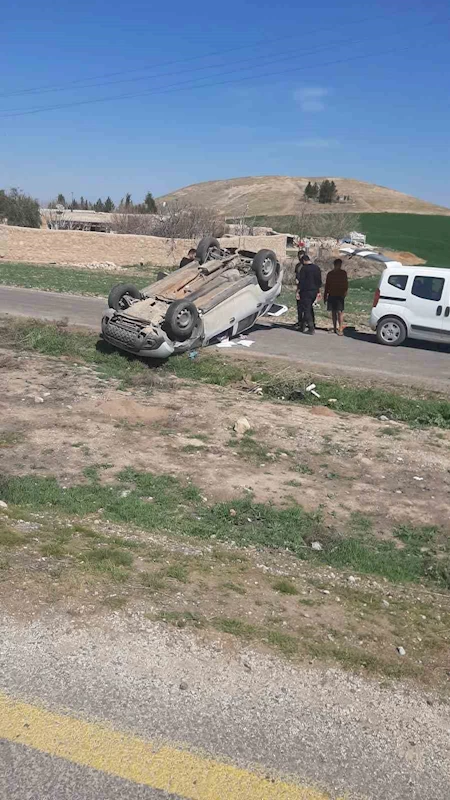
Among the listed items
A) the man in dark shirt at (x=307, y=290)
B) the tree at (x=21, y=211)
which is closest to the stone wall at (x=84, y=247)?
the tree at (x=21, y=211)

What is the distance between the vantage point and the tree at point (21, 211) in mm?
43812

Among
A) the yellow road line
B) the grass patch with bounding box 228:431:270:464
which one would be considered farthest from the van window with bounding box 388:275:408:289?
the yellow road line

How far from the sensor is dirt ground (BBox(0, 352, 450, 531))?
695 cm

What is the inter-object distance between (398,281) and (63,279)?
1337 cm

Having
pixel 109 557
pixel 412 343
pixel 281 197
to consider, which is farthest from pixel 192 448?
pixel 281 197

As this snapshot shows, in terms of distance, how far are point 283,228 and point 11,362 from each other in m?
49.3

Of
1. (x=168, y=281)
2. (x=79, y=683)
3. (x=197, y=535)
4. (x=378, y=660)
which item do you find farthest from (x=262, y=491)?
(x=168, y=281)

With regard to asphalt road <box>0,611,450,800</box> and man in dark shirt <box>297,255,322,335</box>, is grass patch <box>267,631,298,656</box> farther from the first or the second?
man in dark shirt <box>297,255,322,335</box>

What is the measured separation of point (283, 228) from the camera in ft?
190

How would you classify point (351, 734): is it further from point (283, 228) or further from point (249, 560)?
point (283, 228)

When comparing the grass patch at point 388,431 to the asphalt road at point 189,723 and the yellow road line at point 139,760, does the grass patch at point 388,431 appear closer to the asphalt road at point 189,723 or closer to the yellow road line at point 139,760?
the asphalt road at point 189,723

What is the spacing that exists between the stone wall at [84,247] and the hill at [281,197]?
55.1 meters

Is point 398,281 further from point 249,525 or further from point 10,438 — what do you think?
point 249,525

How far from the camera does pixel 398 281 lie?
14.1m
